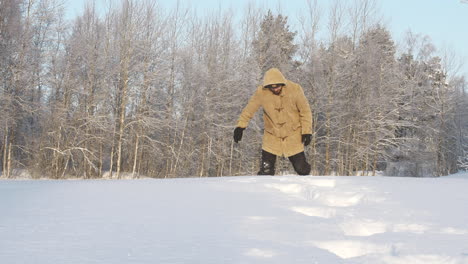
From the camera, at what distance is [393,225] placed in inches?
95.3

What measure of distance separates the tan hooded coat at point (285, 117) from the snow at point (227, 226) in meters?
2.49

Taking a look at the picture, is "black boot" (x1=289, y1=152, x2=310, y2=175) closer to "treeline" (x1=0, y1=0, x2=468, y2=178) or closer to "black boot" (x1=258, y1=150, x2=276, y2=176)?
"black boot" (x1=258, y1=150, x2=276, y2=176)


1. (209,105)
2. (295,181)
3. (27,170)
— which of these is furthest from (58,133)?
(295,181)

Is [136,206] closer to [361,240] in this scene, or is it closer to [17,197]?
[17,197]

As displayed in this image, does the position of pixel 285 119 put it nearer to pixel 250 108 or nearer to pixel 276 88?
pixel 276 88

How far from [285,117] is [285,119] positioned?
35 millimetres

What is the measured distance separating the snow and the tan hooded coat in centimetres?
249

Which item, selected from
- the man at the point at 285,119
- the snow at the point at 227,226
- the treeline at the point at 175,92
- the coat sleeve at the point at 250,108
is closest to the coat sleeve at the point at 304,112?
the man at the point at 285,119

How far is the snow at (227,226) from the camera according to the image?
64.6 inches

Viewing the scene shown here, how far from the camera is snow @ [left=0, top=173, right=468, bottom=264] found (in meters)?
1.64

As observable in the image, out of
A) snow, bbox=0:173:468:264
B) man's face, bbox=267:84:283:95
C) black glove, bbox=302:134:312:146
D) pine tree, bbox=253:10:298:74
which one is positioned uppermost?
pine tree, bbox=253:10:298:74

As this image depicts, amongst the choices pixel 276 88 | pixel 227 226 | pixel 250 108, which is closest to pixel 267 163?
pixel 250 108

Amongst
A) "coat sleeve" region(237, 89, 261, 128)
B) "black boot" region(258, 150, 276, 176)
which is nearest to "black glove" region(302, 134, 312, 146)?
"black boot" region(258, 150, 276, 176)

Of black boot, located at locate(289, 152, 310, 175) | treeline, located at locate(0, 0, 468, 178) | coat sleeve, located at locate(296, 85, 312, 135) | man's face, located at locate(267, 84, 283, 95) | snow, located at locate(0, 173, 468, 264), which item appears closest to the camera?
snow, located at locate(0, 173, 468, 264)
